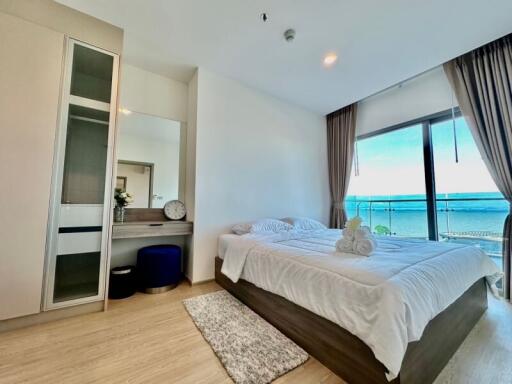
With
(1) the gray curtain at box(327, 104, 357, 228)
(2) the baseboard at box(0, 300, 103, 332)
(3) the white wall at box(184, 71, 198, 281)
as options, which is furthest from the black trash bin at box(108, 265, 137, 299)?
(1) the gray curtain at box(327, 104, 357, 228)

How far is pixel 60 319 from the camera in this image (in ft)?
6.43

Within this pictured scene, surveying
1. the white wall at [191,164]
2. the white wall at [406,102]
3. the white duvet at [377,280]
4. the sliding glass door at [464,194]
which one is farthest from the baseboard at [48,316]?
the white wall at [406,102]

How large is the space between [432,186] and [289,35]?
3058mm

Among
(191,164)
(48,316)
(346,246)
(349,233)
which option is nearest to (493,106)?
(349,233)

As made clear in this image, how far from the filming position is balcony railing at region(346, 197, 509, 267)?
2.72m

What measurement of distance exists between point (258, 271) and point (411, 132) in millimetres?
3537

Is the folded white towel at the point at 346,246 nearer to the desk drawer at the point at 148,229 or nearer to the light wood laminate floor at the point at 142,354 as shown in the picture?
the light wood laminate floor at the point at 142,354

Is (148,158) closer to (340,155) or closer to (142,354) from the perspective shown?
(142,354)

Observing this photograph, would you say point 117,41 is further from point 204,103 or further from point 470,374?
point 470,374

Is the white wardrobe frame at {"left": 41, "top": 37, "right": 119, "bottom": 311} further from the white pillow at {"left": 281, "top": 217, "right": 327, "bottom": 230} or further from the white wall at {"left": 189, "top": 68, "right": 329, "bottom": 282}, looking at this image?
the white pillow at {"left": 281, "top": 217, "right": 327, "bottom": 230}

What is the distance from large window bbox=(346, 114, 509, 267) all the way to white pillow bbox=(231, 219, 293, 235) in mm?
2129

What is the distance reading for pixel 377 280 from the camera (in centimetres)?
119

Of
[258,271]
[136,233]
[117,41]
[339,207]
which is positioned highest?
[117,41]

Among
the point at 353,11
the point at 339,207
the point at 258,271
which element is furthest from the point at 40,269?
the point at 339,207
